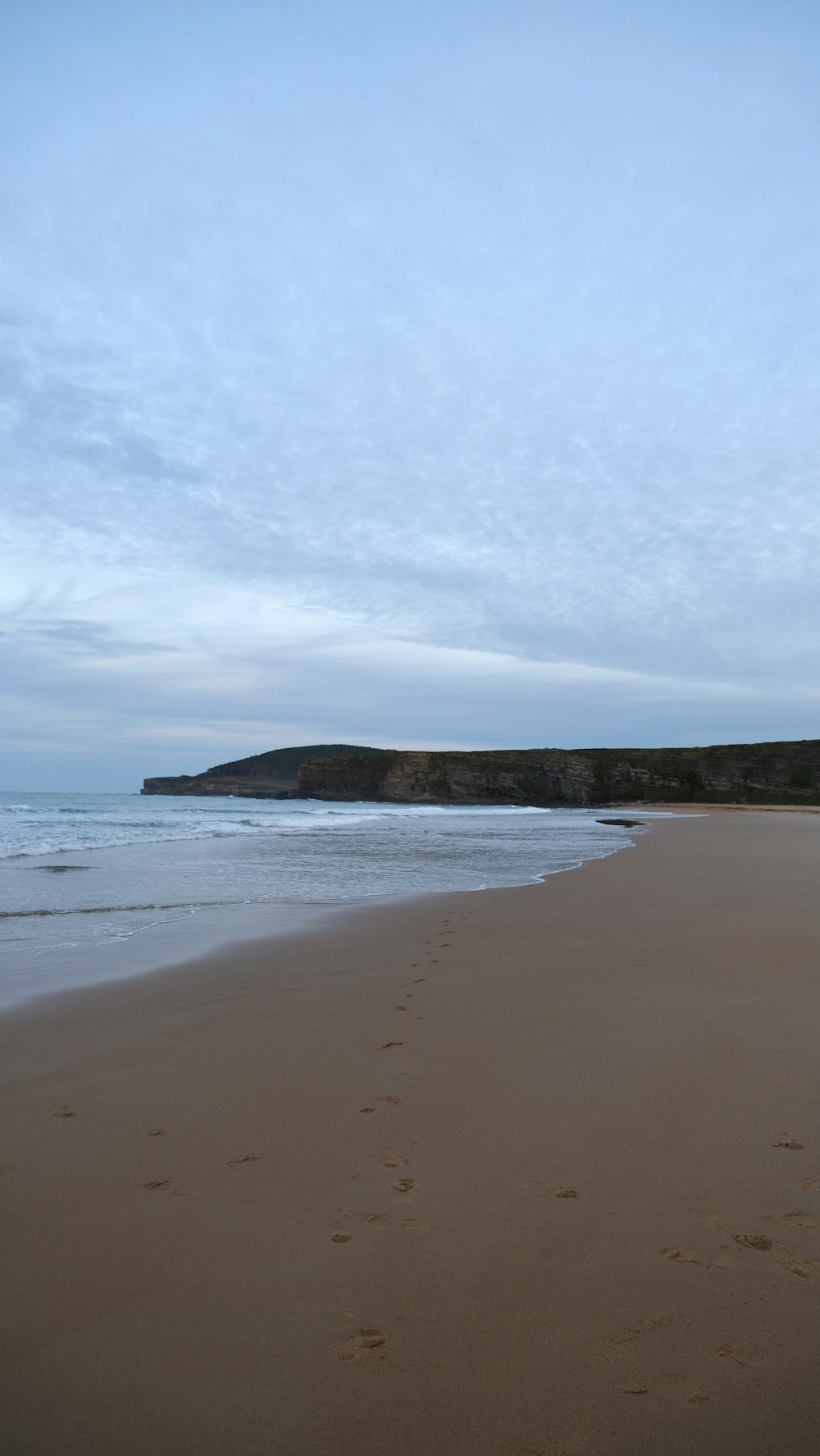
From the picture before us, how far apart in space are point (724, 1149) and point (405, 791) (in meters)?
82.4

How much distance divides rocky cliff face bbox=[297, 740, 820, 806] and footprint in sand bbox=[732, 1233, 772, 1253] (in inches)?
2737

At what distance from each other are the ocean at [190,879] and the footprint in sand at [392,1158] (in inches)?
139

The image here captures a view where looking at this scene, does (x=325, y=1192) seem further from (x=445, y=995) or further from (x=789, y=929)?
(x=789, y=929)

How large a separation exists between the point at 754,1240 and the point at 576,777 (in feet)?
251

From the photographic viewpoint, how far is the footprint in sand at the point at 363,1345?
1890mm

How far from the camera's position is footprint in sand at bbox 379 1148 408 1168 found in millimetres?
2852

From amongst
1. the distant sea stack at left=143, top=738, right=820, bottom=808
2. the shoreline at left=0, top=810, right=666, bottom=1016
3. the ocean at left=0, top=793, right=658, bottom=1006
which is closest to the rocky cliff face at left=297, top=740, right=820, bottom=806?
the distant sea stack at left=143, top=738, right=820, bottom=808

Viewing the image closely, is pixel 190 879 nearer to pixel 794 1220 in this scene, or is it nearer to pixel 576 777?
pixel 794 1220

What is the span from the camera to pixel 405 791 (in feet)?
279

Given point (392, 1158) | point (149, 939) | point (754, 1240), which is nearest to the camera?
point (754, 1240)

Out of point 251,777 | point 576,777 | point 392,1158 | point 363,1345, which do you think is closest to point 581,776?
point 576,777

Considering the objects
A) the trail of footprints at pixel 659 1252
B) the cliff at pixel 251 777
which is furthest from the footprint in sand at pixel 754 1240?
the cliff at pixel 251 777

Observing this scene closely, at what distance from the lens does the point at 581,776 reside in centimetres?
7681

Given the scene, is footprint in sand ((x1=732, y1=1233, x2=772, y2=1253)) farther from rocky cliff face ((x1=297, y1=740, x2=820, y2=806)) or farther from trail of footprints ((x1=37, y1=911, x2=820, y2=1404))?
rocky cliff face ((x1=297, y1=740, x2=820, y2=806))
